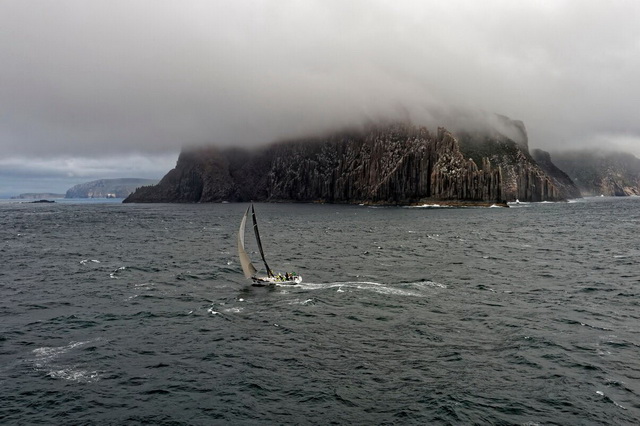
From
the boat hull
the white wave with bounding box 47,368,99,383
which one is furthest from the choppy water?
the boat hull

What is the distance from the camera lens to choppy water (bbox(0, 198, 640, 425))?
28.0m

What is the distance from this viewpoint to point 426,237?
115 metres

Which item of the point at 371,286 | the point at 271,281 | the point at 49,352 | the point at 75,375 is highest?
the point at 271,281

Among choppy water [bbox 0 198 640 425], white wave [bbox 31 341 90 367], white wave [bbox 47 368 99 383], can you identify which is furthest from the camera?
white wave [bbox 31 341 90 367]

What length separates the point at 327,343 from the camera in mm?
39000

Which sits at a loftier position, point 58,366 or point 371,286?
point 371,286

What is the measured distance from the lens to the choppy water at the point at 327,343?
1104 inches

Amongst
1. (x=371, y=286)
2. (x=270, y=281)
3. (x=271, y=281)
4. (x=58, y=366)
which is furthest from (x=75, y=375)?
(x=371, y=286)

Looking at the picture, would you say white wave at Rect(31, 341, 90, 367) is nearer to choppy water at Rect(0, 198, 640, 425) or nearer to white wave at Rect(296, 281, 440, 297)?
choppy water at Rect(0, 198, 640, 425)

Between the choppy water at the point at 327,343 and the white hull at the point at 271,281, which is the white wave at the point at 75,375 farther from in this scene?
the white hull at the point at 271,281

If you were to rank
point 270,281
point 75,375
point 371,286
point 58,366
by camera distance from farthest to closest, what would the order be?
point 270,281 < point 371,286 < point 58,366 < point 75,375

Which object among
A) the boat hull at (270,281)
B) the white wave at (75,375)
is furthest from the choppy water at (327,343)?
the boat hull at (270,281)

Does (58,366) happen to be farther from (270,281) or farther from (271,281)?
(271,281)

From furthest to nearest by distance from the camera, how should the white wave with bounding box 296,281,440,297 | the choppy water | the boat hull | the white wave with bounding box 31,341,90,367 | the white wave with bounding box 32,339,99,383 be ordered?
the boat hull → the white wave with bounding box 296,281,440,297 → the white wave with bounding box 31,341,90,367 → the white wave with bounding box 32,339,99,383 → the choppy water
